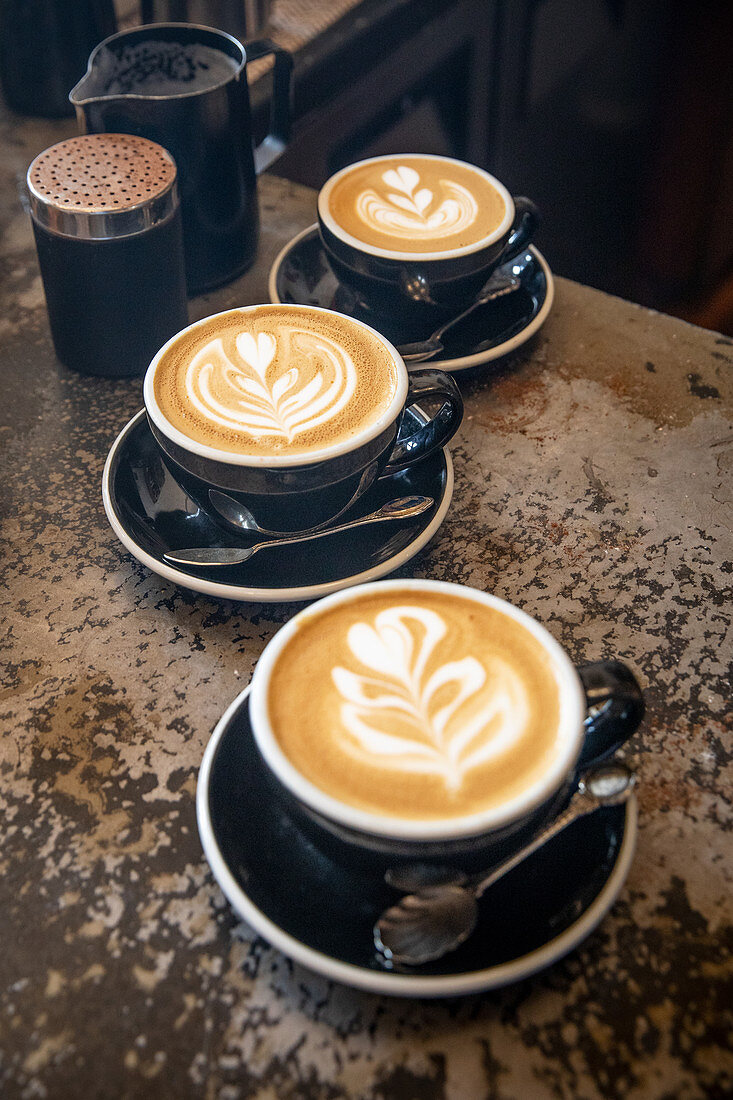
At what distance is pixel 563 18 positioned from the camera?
2295 millimetres

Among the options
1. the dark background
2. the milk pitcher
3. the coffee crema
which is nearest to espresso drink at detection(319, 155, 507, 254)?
the milk pitcher

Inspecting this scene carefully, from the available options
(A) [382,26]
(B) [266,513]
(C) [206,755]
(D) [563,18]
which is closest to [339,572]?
(B) [266,513]

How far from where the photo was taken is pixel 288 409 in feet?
2.34

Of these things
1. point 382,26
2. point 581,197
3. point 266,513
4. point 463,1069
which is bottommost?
point 581,197

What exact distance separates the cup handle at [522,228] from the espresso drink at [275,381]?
26 centimetres

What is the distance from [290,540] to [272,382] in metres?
0.14

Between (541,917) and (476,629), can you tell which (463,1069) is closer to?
(541,917)

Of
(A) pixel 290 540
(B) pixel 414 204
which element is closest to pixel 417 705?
(A) pixel 290 540

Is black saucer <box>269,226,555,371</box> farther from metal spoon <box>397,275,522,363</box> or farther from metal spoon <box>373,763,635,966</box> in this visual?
metal spoon <box>373,763,635,966</box>

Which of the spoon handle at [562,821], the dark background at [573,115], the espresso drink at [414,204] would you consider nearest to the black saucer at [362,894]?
the spoon handle at [562,821]

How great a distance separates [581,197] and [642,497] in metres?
1.68

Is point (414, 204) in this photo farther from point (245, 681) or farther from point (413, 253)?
point (245, 681)

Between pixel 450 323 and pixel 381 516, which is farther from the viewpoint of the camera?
pixel 450 323

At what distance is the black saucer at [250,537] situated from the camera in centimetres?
68
